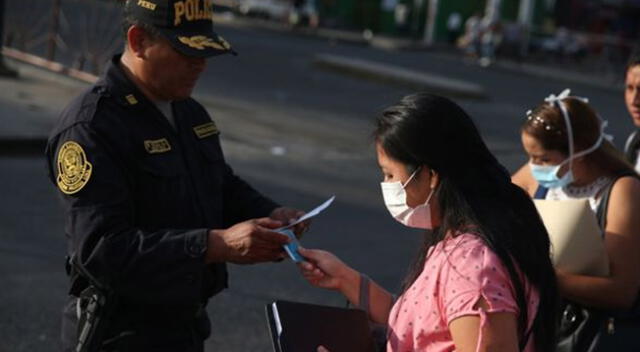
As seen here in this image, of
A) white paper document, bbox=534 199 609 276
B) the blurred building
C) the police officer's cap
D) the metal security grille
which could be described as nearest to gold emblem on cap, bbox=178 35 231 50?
the police officer's cap

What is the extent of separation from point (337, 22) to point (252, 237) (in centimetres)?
3693

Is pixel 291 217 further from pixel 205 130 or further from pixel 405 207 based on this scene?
pixel 405 207

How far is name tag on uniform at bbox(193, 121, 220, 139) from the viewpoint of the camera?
3180 millimetres

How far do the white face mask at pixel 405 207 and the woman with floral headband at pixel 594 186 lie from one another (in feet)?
3.46

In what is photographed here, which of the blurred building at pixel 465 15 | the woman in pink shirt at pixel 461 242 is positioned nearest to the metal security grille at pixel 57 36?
the woman in pink shirt at pixel 461 242

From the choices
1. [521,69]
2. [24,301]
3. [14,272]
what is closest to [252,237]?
[24,301]

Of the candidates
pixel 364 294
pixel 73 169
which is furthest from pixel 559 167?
pixel 73 169

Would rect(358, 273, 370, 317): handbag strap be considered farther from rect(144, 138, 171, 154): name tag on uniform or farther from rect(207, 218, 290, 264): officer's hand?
rect(144, 138, 171, 154): name tag on uniform

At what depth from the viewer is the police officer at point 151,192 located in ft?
9.27

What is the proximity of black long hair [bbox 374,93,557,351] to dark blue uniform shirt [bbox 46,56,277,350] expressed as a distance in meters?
0.66

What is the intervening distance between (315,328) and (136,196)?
620 millimetres

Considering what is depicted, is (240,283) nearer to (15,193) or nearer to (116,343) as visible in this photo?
(15,193)

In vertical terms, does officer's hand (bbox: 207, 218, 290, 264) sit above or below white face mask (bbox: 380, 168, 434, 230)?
below

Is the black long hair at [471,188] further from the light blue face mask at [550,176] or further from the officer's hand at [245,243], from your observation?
the light blue face mask at [550,176]
